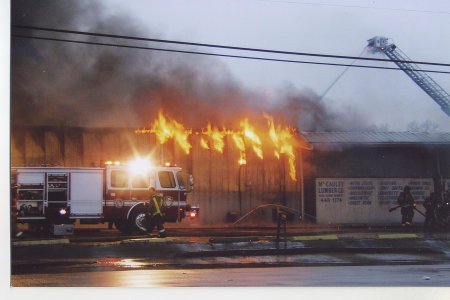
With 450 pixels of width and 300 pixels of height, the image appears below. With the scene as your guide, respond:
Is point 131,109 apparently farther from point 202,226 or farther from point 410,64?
point 410,64

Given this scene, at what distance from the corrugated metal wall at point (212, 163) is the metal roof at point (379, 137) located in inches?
33.1

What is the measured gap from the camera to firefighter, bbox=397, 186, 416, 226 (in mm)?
12078

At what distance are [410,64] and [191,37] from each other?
11.7 ft

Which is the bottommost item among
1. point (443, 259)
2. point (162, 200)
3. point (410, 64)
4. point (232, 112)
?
point (443, 259)

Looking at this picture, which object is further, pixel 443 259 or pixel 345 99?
pixel 443 259

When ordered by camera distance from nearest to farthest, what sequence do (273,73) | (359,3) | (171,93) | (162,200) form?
1. (359,3)
2. (273,73)
3. (171,93)
4. (162,200)

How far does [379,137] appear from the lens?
12.4m

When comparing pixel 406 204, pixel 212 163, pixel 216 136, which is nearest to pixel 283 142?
pixel 216 136

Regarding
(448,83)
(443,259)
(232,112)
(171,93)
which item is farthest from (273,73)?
(443,259)

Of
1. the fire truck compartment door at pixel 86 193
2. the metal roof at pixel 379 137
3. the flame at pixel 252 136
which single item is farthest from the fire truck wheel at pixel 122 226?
the metal roof at pixel 379 137

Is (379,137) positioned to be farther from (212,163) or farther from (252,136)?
(212,163)

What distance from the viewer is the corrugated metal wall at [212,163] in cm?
1180

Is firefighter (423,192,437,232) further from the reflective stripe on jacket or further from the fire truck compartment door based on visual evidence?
the fire truck compartment door

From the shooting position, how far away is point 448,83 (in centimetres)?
1151
